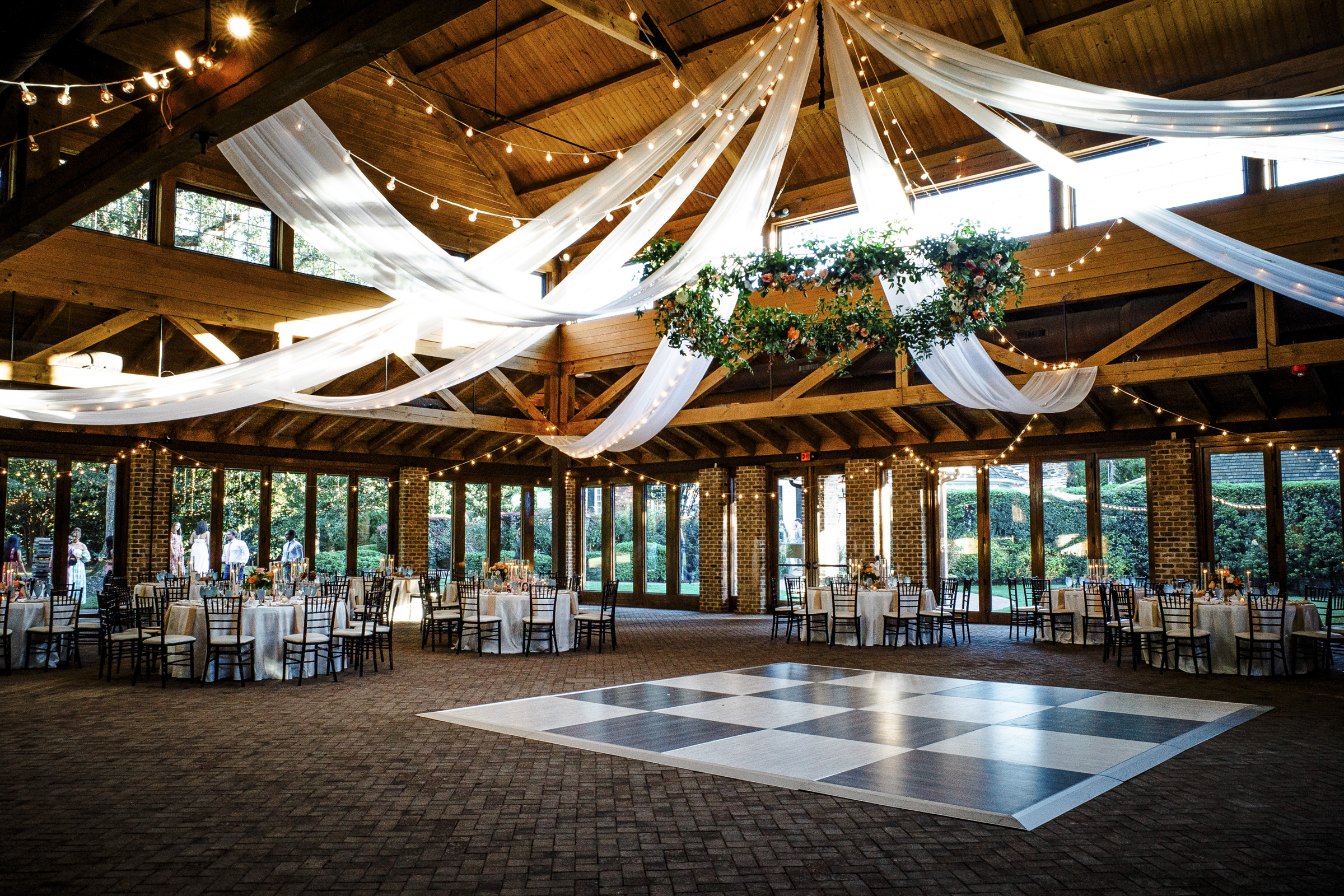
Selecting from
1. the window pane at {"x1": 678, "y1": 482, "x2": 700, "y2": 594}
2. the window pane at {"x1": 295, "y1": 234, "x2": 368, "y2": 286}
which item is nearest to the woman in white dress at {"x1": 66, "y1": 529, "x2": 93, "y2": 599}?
the window pane at {"x1": 295, "y1": 234, "x2": 368, "y2": 286}

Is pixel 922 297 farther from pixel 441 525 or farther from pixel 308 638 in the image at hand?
pixel 441 525

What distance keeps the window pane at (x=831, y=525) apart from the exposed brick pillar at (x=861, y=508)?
0.29m

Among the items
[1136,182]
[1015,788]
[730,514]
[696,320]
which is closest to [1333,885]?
[1015,788]

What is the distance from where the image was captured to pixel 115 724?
6641mm

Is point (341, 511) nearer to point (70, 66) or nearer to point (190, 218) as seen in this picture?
point (190, 218)

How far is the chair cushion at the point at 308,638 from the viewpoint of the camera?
338 inches

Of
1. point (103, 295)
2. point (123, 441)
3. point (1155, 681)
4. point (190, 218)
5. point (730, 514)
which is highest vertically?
point (190, 218)

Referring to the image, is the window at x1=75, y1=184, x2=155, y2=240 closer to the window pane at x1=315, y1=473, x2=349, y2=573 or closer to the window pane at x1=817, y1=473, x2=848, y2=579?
the window pane at x1=315, y1=473, x2=349, y2=573

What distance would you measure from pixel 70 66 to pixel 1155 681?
9.46 meters

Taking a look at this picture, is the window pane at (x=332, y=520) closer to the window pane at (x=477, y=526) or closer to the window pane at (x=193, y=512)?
the window pane at (x=193, y=512)

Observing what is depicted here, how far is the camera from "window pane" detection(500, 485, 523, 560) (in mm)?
19281

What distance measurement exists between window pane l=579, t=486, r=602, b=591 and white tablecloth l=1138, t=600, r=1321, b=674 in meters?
11.8

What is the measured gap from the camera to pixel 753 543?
16938 mm

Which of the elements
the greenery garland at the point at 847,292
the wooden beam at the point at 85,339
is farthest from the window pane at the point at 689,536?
the greenery garland at the point at 847,292
